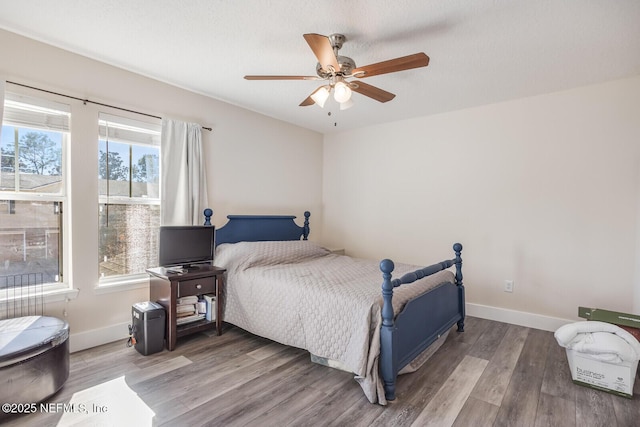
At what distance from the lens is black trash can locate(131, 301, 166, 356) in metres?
2.66

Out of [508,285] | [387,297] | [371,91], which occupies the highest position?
[371,91]

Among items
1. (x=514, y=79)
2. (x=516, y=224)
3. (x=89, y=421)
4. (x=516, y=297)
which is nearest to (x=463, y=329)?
(x=516, y=297)

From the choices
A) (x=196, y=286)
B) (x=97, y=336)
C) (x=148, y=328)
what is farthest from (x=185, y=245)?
(x=97, y=336)

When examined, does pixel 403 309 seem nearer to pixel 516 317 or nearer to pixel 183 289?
pixel 183 289

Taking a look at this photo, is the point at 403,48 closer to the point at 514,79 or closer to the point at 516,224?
the point at 514,79

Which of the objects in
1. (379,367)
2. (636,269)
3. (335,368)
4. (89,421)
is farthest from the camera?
(636,269)

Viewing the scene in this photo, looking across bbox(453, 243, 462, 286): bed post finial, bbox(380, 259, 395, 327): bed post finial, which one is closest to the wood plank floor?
bbox(380, 259, 395, 327): bed post finial

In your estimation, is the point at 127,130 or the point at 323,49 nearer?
the point at 323,49

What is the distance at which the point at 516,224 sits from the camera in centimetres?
356

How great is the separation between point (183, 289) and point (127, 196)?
109 centimetres

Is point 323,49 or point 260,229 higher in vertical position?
point 323,49

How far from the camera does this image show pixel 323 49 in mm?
1961

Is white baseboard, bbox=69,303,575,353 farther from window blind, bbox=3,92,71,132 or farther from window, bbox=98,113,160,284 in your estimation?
window blind, bbox=3,92,71,132

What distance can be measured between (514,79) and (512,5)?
1243 mm
